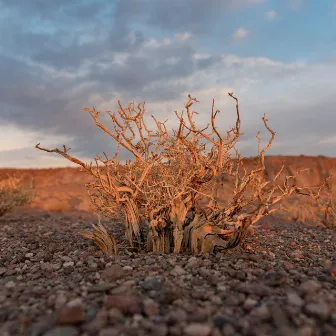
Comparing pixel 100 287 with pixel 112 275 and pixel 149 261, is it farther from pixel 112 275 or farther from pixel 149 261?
pixel 149 261

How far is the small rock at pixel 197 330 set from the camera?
2945 millimetres

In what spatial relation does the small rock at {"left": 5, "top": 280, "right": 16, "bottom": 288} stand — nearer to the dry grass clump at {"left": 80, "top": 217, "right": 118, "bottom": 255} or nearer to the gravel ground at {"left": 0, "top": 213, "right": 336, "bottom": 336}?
the gravel ground at {"left": 0, "top": 213, "right": 336, "bottom": 336}

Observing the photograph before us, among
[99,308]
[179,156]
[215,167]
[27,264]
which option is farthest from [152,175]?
[99,308]

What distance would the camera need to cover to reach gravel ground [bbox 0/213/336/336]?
10.2 feet

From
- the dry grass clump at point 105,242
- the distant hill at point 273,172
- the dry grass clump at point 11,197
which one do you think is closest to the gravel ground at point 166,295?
the dry grass clump at point 105,242

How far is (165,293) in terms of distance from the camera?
3.69 metres

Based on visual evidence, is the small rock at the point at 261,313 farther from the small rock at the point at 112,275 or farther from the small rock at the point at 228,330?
the small rock at the point at 112,275

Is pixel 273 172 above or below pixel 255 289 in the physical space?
above

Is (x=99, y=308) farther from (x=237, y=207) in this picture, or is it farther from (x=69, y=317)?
(x=237, y=207)

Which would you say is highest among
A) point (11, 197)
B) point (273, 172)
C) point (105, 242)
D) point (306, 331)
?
point (273, 172)

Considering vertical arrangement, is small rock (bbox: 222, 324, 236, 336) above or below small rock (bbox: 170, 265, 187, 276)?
below

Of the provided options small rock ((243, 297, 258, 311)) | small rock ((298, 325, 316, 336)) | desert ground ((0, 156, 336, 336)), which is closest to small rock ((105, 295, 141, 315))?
desert ground ((0, 156, 336, 336))

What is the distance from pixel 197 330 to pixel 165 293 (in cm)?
77

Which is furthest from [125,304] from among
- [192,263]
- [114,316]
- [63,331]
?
[192,263]
